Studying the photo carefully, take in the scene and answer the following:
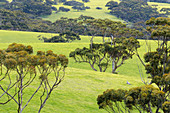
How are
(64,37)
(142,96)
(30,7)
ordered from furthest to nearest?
(30,7) → (64,37) → (142,96)

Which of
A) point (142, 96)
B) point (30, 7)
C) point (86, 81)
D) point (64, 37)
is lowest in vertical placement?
point (86, 81)

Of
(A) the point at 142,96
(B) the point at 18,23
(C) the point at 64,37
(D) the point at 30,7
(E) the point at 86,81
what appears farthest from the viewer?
(D) the point at 30,7

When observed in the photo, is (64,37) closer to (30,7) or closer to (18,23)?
(18,23)

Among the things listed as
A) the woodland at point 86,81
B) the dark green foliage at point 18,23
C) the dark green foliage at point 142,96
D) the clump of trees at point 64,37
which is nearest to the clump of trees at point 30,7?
the dark green foliage at point 18,23

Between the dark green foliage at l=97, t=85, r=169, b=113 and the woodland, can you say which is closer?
the dark green foliage at l=97, t=85, r=169, b=113

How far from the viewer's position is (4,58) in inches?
688

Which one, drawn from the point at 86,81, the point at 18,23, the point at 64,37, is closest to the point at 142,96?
the point at 86,81

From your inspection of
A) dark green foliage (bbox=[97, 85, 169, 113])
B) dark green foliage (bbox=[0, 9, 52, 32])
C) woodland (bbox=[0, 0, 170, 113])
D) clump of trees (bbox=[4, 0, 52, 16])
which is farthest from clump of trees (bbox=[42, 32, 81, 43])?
dark green foliage (bbox=[97, 85, 169, 113])

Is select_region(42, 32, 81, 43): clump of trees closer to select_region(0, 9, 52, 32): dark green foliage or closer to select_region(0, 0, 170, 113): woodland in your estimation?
select_region(0, 0, 170, 113): woodland

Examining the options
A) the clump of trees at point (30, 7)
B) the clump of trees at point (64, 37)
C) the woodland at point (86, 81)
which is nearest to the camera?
the woodland at point (86, 81)

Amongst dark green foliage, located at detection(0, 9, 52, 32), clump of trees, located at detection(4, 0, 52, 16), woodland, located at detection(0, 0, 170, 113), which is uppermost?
clump of trees, located at detection(4, 0, 52, 16)

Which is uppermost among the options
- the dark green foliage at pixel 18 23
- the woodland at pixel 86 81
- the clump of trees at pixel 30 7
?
the clump of trees at pixel 30 7

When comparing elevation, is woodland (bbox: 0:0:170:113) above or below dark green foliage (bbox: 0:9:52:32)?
below

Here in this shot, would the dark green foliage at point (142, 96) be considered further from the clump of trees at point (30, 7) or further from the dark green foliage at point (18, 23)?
the clump of trees at point (30, 7)
